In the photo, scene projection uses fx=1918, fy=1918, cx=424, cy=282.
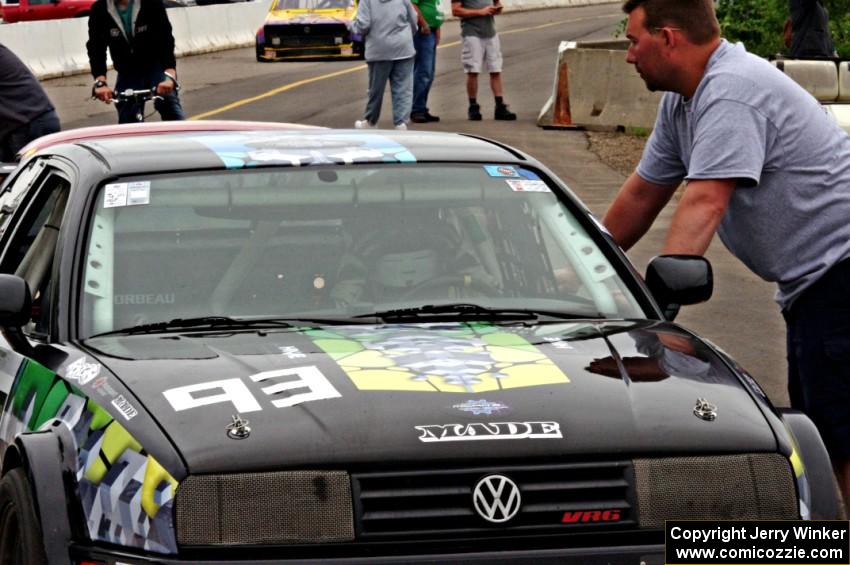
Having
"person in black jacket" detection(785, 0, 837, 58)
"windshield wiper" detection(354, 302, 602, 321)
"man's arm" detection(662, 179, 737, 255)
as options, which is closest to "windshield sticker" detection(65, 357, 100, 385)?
"windshield wiper" detection(354, 302, 602, 321)

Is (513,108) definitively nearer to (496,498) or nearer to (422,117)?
(422,117)

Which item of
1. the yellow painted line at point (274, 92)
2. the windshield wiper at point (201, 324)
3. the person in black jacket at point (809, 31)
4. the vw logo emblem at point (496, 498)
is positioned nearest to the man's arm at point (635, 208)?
the windshield wiper at point (201, 324)

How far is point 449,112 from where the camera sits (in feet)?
82.2

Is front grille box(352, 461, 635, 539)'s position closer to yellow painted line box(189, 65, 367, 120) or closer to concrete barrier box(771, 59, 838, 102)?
concrete barrier box(771, 59, 838, 102)

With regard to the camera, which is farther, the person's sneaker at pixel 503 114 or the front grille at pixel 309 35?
the front grille at pixel 309 35

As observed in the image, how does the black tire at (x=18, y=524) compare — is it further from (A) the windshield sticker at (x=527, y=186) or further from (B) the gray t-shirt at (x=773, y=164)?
(B) the gray t-shirt at (x=773, y=164)

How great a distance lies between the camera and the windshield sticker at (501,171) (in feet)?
20.0

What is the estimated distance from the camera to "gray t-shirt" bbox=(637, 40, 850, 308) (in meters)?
5.84

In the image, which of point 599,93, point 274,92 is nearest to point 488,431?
point 599,93

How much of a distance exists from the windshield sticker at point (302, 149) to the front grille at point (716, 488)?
69.5 inches

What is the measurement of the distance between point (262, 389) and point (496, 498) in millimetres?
676

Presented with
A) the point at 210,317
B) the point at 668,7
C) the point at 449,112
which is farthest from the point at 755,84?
the point at 449,112

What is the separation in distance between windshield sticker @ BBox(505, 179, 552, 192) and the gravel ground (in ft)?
42.2

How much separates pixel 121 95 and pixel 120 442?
35.6ft
